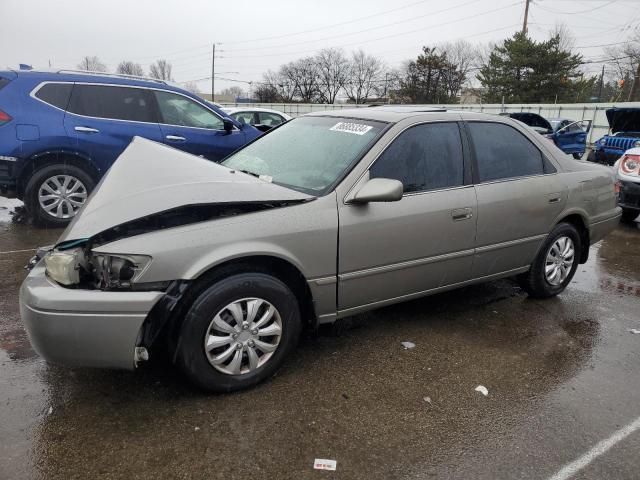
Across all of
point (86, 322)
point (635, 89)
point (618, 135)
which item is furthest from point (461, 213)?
point (635, 89)

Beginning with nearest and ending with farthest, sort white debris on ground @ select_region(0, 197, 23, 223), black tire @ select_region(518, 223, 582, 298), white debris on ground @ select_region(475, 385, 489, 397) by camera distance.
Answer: white debris on ground @ select_region(475, 385, 489, 397)
black tire @ select_region(518, 223, 582, 298)
white debris on ground @ select_region(0, 197, 23, 223)

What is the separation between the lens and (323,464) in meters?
2.43

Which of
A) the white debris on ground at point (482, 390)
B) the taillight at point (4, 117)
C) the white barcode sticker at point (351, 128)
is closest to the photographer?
the white debris on ground at point (482, 390)

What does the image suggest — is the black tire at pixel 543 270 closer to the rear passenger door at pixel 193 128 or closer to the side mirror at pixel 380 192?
the side mirror at pixel 380 192

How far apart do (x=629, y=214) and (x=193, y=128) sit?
23.0 ft

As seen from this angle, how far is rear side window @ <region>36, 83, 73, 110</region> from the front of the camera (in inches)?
252

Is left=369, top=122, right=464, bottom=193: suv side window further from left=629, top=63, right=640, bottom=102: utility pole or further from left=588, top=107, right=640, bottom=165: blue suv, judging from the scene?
left=629, top=63, right=640, bottom=102: utility pole

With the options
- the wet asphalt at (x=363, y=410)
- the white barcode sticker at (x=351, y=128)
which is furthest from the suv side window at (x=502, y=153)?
the wet asphalt at (x=363, y=410)

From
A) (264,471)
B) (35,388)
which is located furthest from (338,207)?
(35,388)

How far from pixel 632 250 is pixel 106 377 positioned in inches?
259

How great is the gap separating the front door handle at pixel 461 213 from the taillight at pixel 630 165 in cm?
526

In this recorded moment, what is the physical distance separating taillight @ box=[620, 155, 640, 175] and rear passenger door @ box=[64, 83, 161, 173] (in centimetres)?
692

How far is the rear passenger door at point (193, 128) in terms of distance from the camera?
7113mm

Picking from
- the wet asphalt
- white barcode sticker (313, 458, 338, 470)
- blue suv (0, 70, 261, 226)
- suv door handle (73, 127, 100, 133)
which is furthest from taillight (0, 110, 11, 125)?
white barcode sticker (313, 458, 338, 470)
